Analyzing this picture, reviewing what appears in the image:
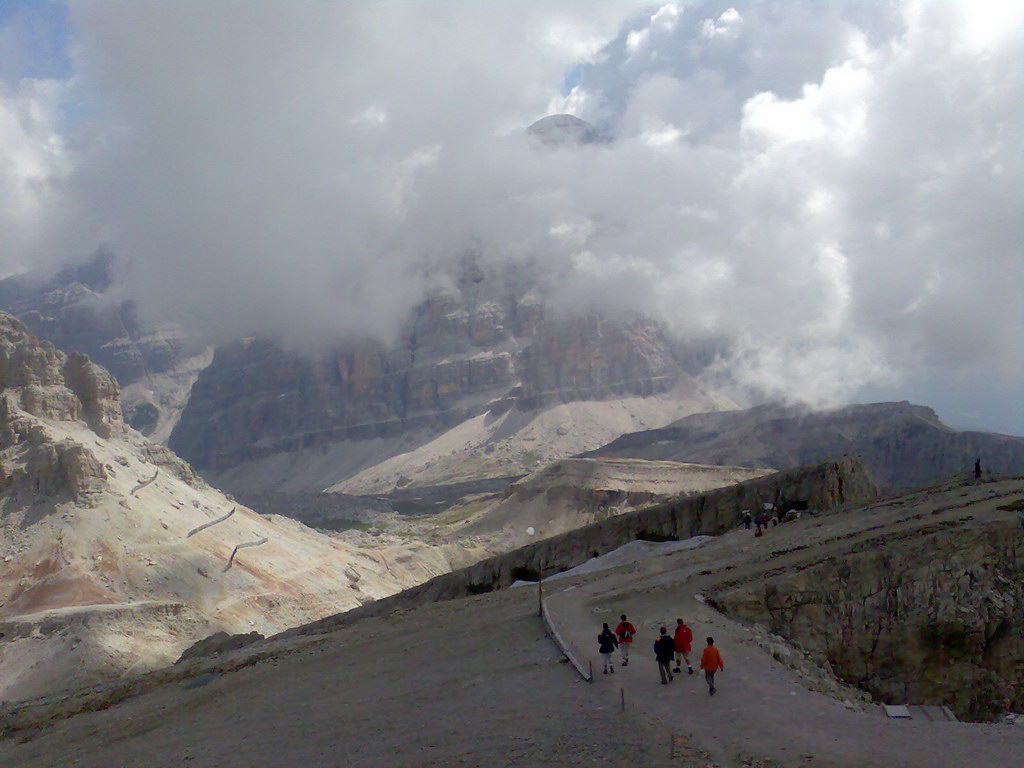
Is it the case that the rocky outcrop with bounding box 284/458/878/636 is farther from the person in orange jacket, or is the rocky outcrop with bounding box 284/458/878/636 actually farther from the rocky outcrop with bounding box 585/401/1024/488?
the rocky outcrop with bounding box 585/401/1024/488

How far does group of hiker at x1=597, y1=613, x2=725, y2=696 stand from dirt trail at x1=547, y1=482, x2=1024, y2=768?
0.75ft

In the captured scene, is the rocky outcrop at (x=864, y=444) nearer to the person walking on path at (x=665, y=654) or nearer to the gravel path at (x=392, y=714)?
the gravel path at (x=392, y=714)

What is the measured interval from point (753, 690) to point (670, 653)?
1.54 m

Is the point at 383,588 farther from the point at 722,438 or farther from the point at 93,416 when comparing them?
the point at 722,438

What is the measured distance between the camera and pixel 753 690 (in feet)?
48.6

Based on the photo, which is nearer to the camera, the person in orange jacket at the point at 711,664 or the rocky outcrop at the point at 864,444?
the person in orange jacket at the point at 711,664

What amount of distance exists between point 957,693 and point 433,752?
12.1 metres

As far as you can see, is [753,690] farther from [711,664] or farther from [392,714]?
[392,714]

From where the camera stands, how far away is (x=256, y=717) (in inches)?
781

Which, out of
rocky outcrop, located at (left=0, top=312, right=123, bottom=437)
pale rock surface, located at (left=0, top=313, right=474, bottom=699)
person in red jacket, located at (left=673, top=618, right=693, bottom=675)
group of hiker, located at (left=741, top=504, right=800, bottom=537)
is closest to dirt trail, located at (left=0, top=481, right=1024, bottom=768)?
person in red jacket, located at (left=673, top=618, right=693, bottom=675)

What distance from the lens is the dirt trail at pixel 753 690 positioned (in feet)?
39.4

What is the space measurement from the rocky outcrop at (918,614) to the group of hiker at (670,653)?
4.03 meters

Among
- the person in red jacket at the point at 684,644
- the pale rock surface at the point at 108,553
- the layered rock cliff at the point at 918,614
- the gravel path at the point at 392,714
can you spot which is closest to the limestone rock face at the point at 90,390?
the pale rock surface at the point at 108,553

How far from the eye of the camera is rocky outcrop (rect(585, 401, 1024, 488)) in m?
139
